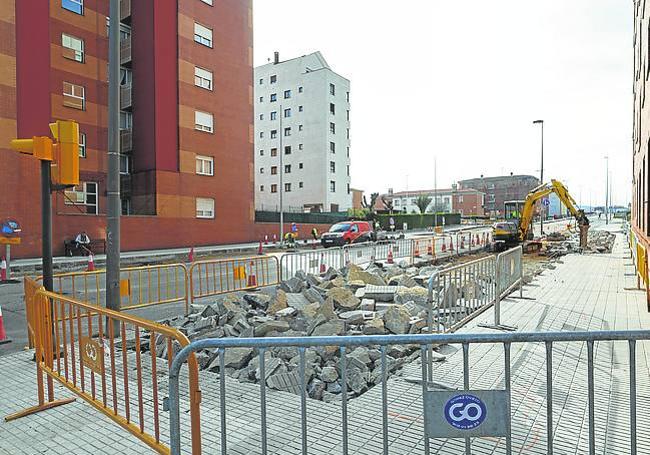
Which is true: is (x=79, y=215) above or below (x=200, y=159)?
below

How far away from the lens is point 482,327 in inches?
Result: 284

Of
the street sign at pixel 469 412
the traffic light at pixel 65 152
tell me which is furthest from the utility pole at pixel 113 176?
the street sign at pixel 469 412

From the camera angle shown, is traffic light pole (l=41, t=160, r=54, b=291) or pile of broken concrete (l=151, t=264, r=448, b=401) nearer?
pile of broken concrete (l=151, t=264, r=448, b=401)

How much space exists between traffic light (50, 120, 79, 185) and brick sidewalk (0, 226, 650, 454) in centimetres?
247

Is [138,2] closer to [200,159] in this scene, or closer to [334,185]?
[200,159]

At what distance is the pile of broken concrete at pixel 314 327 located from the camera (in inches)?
191

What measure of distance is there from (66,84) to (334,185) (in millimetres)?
39630

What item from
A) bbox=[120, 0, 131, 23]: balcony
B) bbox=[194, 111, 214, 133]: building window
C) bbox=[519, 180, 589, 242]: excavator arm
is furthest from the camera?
bbox=[194, 111, 214, 133]: building window

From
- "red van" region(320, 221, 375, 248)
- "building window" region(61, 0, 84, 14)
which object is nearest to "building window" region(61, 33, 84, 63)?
"building window" region(61, 0, 84, 14)

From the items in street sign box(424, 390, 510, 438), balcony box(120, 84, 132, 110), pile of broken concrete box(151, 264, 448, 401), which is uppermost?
balcony box(120, 84, 132, 110)

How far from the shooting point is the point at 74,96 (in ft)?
79.4

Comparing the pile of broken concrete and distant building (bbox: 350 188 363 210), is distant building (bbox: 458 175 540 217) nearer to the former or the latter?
distant building (bbox: 350 188 363 210)

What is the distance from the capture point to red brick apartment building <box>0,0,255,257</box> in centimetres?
2061

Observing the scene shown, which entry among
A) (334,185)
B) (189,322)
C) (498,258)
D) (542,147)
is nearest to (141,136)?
(189,322)
